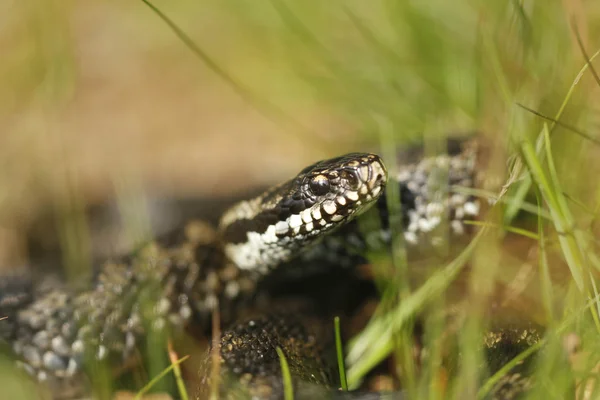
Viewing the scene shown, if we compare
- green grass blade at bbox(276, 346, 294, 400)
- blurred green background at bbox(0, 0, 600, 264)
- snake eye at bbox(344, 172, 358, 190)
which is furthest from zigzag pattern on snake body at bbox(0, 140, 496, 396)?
green grass blade at bbox(276, 346, 294, 400)

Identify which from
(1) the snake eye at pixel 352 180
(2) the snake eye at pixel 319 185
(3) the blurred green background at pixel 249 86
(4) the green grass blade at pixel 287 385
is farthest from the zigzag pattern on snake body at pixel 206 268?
(4) the green grass blade at pixel 287 385

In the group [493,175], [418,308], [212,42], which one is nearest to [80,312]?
[418,308]

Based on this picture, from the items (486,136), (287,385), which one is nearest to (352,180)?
(486,136)

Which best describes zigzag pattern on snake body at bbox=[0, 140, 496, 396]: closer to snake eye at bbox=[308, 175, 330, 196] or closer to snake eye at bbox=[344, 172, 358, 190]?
snake eye at bbox=[308, 175, 330, 196]

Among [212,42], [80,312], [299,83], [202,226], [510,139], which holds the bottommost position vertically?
[80,312]

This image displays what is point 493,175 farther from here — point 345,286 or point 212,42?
point 212,42
